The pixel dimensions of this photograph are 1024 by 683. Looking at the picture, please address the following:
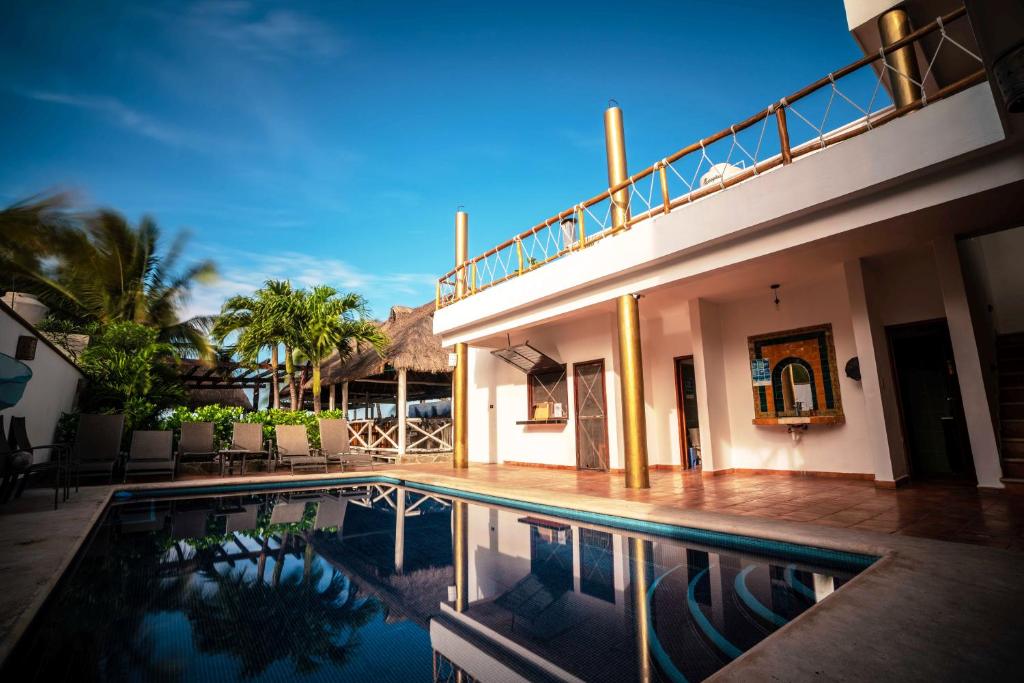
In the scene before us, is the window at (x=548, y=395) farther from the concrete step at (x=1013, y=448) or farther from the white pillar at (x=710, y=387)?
the concrete step at (x=1013, y=448)

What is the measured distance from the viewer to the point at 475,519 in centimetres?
536

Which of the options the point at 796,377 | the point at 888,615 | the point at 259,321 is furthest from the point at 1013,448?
the point at 259,321

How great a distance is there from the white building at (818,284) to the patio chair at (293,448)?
3768 mm

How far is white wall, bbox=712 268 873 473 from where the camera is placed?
6.45 m

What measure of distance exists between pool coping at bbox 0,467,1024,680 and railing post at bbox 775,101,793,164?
351cm

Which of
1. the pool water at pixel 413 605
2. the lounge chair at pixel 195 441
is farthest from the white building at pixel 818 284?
the lounge chair at pixel 195 441

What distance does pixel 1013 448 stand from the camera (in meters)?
4.83

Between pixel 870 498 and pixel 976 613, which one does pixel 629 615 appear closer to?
pixel 976 613

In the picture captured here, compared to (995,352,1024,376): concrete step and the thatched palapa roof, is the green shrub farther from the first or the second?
(995,352,1024,376): concrete step

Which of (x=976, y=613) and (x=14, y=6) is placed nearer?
(x=976, y=613)

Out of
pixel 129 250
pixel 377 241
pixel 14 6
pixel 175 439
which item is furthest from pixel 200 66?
pixel 377 241

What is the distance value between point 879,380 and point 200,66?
17.4 m

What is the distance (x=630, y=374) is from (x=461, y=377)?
4.48m

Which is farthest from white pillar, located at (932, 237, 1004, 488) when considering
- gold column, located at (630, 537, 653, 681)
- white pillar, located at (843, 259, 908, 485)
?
gold column, located at (630, 537, 653, 681)
